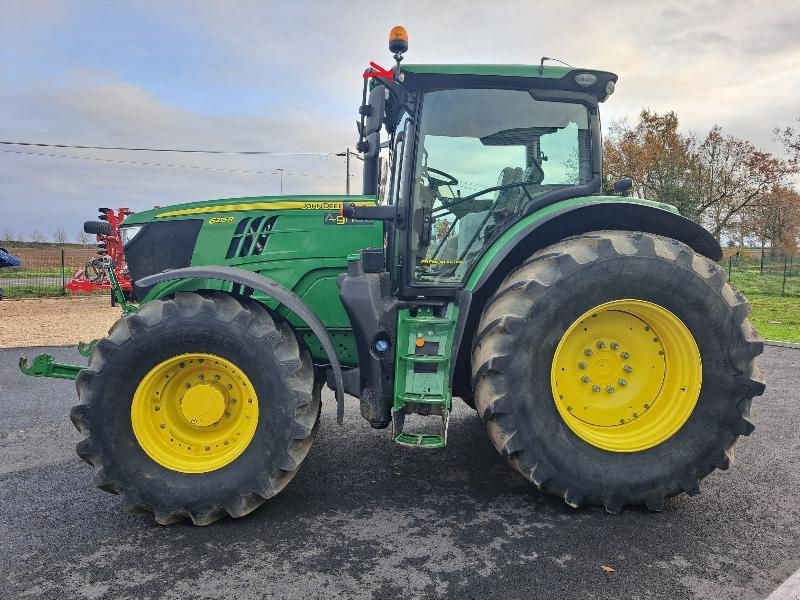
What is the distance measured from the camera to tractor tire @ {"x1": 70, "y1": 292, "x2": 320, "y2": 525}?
3072 millimetres

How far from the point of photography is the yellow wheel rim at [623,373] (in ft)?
10.7

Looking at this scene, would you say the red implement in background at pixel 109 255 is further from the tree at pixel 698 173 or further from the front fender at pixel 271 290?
the tree at pixel 698 173

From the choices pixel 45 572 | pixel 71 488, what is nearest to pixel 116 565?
pixel 45 572

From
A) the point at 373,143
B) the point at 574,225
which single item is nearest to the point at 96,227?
the point at 373,143

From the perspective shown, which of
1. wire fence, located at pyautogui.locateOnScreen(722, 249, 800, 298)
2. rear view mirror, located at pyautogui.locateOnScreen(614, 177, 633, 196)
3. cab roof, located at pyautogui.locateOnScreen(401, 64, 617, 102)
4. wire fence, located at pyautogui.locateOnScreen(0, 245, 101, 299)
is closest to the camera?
cab roof, located at pyautogui.locateOnScreen(401, 64, 617, 102)

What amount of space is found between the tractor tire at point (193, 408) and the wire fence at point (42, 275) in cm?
1618

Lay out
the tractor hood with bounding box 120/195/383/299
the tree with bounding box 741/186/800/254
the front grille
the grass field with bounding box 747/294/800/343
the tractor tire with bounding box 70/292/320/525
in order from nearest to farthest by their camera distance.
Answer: the tractor tire with bounding box 70/292/320/525 < the tractor hood with bounding box 120/195/383/299 < the front grille < the grass field with bounding box 747/294/800/343 < the tree with bounding box 741/186/800/254

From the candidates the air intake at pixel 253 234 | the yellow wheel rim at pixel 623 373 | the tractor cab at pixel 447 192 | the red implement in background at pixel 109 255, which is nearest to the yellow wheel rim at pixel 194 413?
the tractor cab at pixel 447 192

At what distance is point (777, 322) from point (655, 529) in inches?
486

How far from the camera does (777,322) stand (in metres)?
12.9

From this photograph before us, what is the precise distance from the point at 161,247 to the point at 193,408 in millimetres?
1369

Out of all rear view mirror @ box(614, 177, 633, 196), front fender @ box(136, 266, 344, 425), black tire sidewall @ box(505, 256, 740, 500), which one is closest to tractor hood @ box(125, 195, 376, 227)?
front fender @ box(136, 266, 344, 425)

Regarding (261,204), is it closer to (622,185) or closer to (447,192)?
(447,192)

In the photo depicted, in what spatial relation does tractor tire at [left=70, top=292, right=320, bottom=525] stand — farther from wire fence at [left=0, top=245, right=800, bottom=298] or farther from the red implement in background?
wire fence at [left=0, top=245, right=800, bottom=298]
